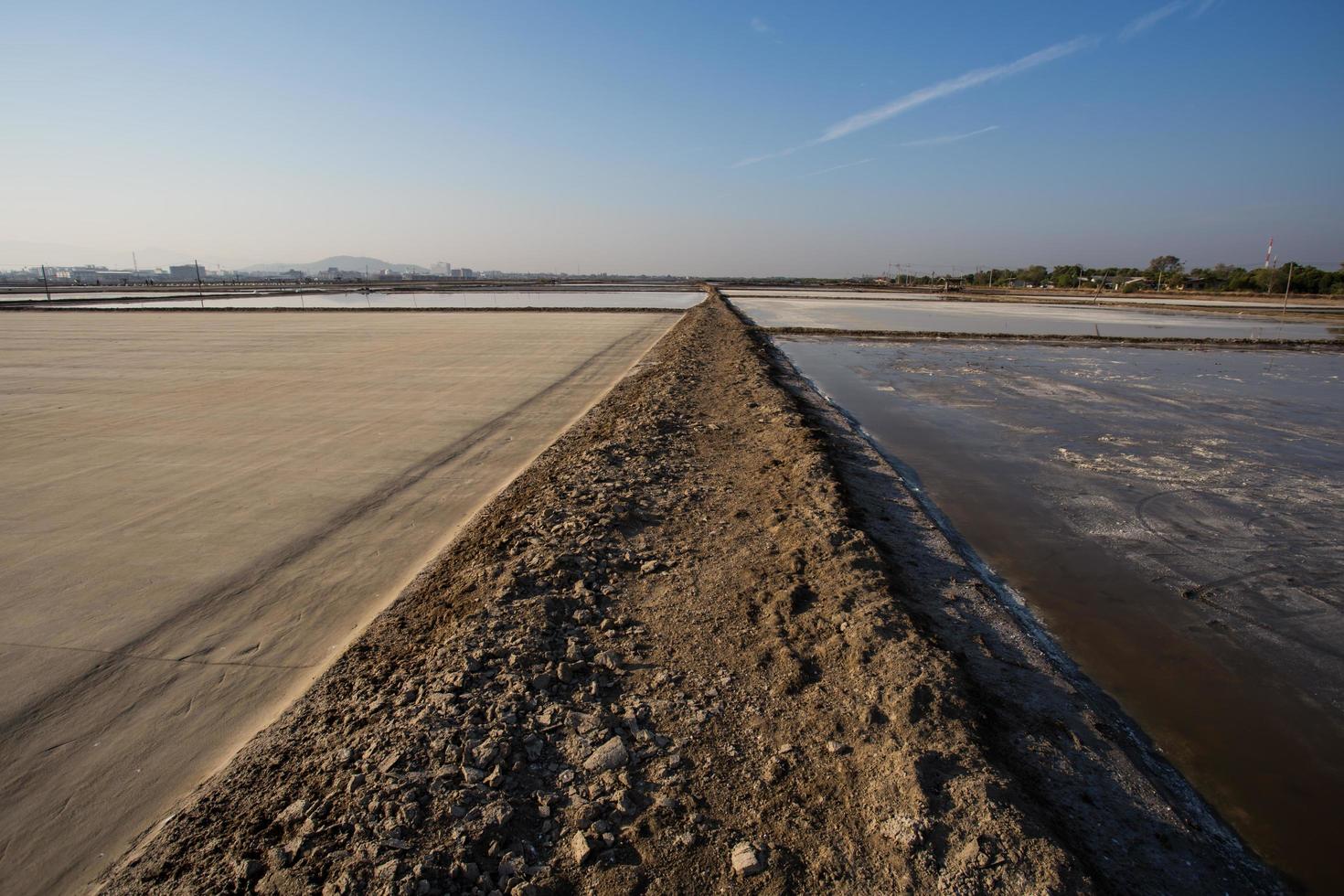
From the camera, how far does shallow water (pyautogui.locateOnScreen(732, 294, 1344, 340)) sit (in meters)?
32.6

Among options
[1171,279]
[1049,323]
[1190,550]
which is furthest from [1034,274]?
[1190,550]

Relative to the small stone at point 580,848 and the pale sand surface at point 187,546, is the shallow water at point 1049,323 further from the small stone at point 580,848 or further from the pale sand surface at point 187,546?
the small stone at point 580,848

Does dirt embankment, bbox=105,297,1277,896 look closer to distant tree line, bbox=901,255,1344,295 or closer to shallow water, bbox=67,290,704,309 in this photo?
shallow water, bbox=67,290,704,309

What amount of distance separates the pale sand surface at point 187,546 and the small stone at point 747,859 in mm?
2854

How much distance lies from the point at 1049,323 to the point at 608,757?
44057 mm

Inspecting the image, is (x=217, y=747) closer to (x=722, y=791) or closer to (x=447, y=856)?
(x=447, y=856)

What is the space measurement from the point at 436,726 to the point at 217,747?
1.33 m

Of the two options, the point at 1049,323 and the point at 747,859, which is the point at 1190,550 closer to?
the point at 747,859

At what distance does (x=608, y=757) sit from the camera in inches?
128

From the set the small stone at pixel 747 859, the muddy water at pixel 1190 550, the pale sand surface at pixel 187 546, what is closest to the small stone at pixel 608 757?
the small stone at pixel 747 859

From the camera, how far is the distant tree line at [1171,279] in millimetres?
73250

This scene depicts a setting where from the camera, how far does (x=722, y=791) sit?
10.1 ft

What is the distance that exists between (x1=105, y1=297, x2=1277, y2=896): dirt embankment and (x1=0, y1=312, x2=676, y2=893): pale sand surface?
509mm

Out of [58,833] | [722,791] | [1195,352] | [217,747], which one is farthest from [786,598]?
[1195,352]
